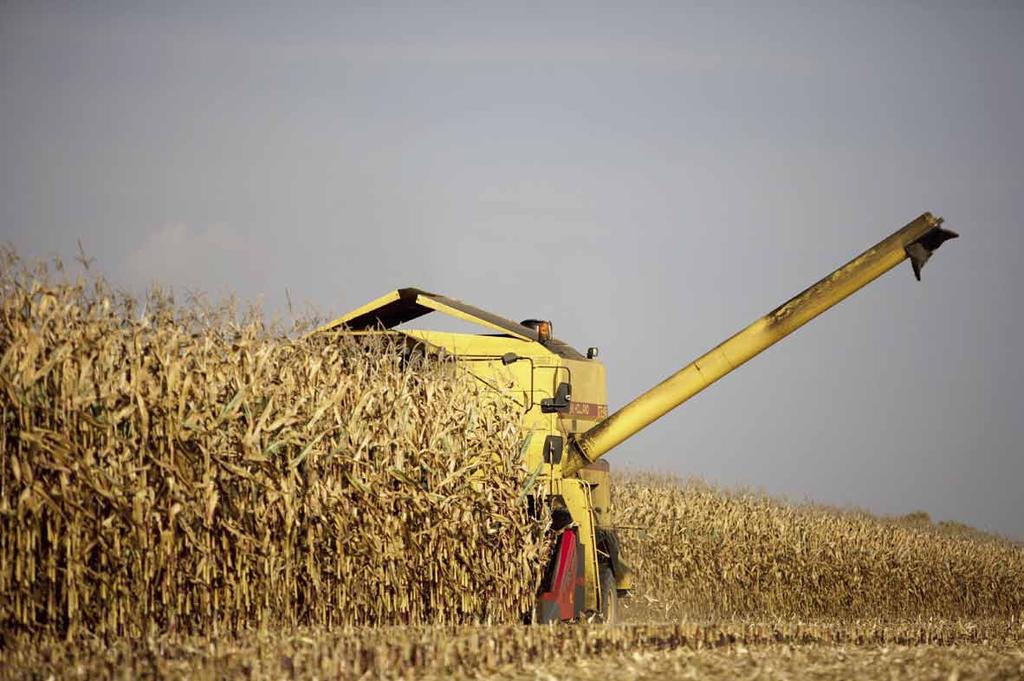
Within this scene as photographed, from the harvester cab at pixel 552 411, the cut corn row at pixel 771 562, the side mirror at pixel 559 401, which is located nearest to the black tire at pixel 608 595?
the harvester cab at pixel 552 411

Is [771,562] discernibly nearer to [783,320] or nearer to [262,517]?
[783,320]

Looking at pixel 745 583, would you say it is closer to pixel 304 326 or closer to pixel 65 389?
pixel 304 326

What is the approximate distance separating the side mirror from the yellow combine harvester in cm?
1

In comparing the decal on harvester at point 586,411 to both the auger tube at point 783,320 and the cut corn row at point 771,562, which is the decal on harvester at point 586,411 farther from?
the cut corn row at point 771,562

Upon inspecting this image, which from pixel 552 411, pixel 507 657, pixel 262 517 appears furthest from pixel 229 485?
pixel 552 411

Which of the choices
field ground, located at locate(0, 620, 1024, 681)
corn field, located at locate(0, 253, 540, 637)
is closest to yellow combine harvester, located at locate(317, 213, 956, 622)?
corn field, located at locate(0, 253, 540, 637)

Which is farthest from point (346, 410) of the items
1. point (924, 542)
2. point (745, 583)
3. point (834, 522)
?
point (924, 542)

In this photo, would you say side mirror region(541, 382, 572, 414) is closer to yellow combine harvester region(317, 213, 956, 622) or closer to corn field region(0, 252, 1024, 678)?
yellow combine harvester region(317, 213, 956, 622)

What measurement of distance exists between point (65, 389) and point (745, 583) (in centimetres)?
1394

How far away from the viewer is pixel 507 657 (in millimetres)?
8438

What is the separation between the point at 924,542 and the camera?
23.2 m

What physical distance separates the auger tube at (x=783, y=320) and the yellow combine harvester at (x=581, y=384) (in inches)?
0.4

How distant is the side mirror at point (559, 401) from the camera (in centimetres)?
1202

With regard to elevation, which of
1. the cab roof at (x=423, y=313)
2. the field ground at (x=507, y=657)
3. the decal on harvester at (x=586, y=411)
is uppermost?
the cab roof at (x=423, y=313)
